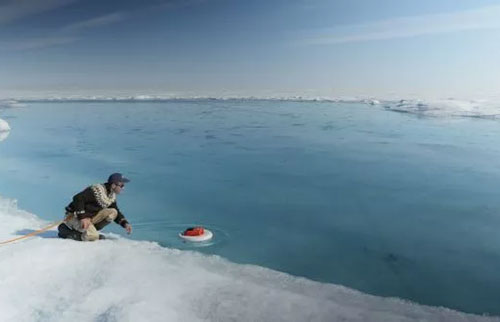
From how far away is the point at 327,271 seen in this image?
17.9 ft

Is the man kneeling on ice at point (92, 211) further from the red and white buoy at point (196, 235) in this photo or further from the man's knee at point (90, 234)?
the red and white buoy at point (196, 235)

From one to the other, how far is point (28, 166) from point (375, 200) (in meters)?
10.0

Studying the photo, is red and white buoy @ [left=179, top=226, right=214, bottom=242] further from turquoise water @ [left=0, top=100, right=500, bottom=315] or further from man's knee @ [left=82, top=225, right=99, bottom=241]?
man's knee @ [left=82, top=225, right=99, bottom=241]

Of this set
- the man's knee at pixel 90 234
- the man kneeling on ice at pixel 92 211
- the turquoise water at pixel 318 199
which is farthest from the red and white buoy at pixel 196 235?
Answer: the man's knee at pixel 90 234

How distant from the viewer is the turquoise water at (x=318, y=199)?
5.60 m

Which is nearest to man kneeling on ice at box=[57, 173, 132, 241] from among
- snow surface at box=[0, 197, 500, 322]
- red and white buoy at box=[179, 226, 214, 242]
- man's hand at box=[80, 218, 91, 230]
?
man's hand at box=[80, 218, 91, 230]

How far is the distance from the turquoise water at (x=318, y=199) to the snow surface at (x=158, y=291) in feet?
2.56

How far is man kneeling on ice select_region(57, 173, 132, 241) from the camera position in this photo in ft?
17.4

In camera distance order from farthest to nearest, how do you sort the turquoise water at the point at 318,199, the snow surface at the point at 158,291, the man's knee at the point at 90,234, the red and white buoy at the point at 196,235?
the red and white buoy at the point at 196,235 → the turquoise water at the point at 318,199 → the man's knee at the point at 90,234 → the snow surface at the point at 158,291

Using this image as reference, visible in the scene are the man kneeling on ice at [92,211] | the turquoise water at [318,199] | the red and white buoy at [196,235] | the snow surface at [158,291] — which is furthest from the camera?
the red and white buoy at [196,235]

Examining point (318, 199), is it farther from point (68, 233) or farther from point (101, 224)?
point (68, 233)

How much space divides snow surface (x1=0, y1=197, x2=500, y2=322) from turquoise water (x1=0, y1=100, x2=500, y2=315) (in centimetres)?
78

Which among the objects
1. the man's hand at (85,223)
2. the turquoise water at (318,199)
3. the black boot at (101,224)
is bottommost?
the turquoise water at (318,199)

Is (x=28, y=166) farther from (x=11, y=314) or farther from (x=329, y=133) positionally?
(x=329, y=133)
